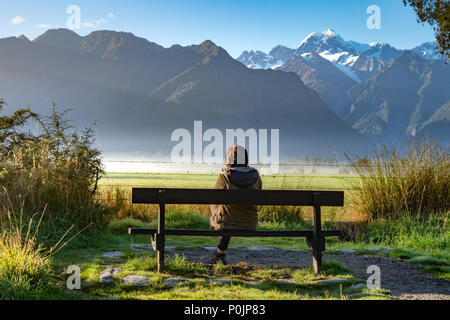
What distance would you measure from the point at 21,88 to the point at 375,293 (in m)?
190

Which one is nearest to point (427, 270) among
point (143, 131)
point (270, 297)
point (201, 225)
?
point (270, 297)

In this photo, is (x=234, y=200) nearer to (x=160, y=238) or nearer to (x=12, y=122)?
(x=160, y=238)

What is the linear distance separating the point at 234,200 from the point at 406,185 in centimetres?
573

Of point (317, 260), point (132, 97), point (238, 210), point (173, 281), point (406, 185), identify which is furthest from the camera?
point (132, 97)

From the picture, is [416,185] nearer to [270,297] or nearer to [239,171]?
[239,171]

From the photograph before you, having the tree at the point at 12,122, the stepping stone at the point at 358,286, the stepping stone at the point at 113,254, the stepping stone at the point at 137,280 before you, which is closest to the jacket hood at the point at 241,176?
the stepping stone at the point at 137,280

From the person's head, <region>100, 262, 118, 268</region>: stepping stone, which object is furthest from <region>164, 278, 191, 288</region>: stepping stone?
the person's head

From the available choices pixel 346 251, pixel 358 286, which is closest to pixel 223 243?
pixel 358 286

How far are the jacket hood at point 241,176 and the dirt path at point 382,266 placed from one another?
1.24m

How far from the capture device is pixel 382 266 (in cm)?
630

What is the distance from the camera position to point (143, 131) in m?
177

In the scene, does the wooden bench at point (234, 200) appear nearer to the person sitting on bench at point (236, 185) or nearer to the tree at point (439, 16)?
the person sitting on bench at point (236, 185)

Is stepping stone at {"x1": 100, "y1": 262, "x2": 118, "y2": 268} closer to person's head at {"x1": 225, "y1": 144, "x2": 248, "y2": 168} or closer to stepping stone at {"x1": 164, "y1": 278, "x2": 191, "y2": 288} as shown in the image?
stepping stone at {"x1": 164, "y1": 278, "x2": 191, "y2": 288}

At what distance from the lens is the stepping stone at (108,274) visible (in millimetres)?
5047
